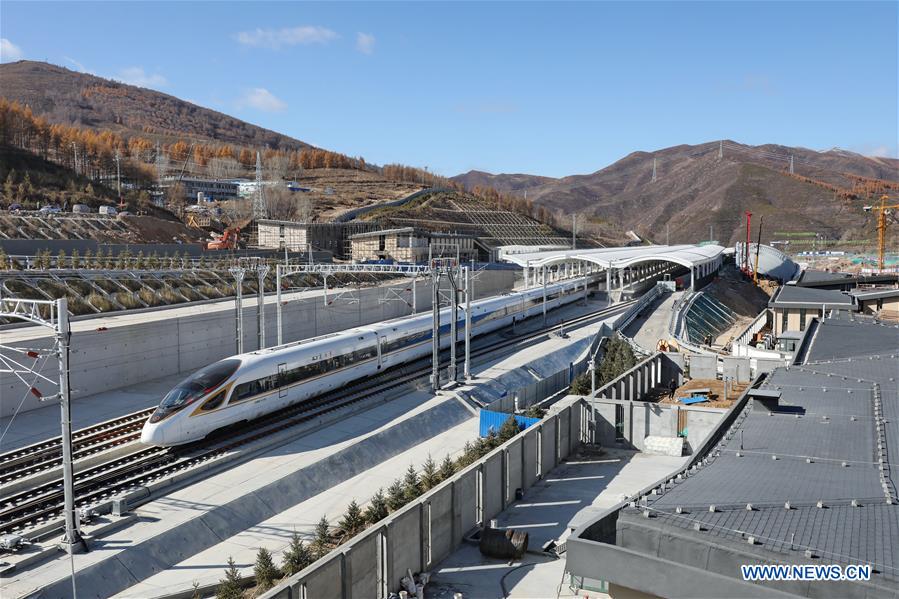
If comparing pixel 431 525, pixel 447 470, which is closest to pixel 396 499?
pixel 431 525

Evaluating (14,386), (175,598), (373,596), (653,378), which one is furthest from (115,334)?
(653,378)

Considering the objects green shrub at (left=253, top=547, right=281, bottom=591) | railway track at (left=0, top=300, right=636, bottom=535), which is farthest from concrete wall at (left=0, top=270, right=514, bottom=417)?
green shrub at (left=253, top=547, right=281, bottom=591)

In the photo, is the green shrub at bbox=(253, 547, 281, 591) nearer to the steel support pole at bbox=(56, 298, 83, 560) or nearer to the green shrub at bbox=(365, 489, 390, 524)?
the green shrub at bbox=(365, 489, 390, 524)

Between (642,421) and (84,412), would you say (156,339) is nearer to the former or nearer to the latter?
(84,412)

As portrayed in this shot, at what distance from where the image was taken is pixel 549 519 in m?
18.8

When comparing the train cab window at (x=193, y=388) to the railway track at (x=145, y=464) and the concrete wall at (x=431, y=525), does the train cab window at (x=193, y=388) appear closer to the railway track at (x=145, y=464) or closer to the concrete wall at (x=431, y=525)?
the railway track at (x=145, y=464)

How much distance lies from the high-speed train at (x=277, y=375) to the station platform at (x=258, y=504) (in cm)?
183

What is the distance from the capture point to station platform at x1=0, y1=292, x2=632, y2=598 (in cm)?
1555

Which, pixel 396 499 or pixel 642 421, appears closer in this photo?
pixel 396 499

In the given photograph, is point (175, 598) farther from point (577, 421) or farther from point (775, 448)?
point (577, 421)

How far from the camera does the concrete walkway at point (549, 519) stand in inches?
586

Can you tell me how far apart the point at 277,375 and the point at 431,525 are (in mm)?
11522

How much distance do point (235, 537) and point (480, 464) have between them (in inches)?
266

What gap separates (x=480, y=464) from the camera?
18.2 metres
